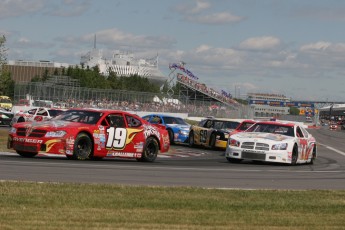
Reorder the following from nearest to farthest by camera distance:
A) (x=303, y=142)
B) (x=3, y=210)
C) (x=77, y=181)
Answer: (x=3, y=210) → (x=77, y=181) → (x=303, y=142)

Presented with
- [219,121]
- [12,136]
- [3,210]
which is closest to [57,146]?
[12,136]

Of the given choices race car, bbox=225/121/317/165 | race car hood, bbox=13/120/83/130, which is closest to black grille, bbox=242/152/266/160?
race car, bbox=225/121/317/165

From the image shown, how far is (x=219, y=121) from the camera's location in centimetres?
3319

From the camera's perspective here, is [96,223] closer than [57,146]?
Yes

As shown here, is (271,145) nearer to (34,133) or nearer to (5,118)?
(34,133)

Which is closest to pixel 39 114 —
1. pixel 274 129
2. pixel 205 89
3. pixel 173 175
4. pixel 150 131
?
pixel 274 129

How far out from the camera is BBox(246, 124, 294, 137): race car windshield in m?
25.5

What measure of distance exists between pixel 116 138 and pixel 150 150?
1.41 meters

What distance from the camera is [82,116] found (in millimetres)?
22266

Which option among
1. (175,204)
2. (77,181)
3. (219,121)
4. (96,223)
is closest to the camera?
(96,223)

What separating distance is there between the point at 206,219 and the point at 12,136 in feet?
38.0

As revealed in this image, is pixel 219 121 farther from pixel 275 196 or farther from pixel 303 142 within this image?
pixel 275 196

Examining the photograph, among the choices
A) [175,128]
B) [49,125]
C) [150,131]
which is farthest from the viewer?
[175,128]

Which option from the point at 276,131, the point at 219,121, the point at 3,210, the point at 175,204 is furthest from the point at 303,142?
the point at 3,210
